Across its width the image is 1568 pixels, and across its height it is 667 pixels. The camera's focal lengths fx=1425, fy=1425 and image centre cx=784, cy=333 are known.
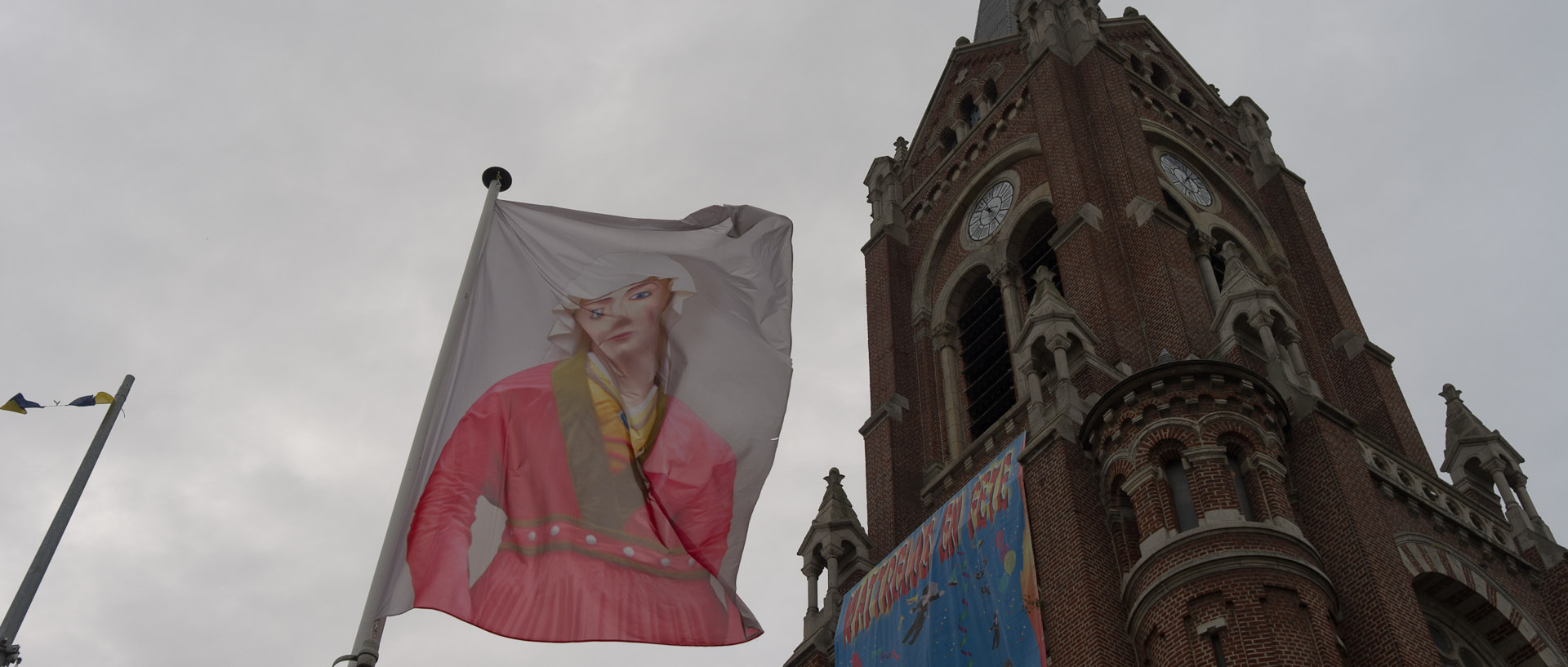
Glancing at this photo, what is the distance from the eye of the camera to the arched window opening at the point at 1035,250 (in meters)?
32.9

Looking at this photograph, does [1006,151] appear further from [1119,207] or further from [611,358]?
[611,358]

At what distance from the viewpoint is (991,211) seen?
3600 centimetres

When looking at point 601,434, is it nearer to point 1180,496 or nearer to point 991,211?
point 1180,496

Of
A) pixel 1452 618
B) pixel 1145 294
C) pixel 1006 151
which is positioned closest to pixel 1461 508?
pixel 1452 618

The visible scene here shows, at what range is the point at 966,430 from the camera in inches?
1231

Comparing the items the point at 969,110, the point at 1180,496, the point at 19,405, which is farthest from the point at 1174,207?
the point at 19,405

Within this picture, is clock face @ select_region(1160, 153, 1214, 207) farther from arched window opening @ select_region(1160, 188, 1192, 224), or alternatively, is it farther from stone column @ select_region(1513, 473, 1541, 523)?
stone column @ select_region(1513, 473, 1541, 523)

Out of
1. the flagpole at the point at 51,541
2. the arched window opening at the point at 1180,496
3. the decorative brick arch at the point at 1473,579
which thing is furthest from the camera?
the decorative brick arch at the point at 1473,579

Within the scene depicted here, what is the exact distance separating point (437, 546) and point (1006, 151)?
2445 centimetres

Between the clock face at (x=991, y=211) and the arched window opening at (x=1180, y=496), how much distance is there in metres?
14.6

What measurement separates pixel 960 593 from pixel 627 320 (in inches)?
314

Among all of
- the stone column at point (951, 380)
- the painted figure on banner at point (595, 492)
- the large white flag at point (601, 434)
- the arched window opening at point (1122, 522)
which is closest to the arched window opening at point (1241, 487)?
the arched window opening at point (1122, 522)

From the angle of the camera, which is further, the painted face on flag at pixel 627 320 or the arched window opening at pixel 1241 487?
the arched window opening at pixel 1241 487

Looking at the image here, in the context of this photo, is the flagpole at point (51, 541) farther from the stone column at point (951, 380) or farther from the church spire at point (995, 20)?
the church spire at point (995, 20)
